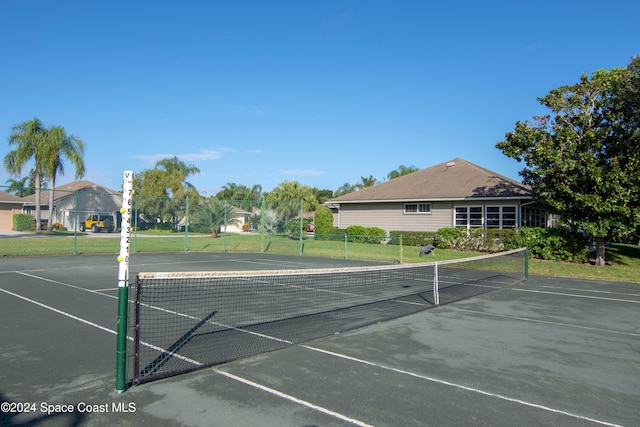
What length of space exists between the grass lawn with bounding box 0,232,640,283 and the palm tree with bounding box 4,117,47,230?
50.9ft

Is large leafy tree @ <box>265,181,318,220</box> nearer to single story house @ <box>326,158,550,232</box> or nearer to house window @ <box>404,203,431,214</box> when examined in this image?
single story house @ <box>326,158,550,232</box>

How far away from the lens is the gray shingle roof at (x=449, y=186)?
27344 mm

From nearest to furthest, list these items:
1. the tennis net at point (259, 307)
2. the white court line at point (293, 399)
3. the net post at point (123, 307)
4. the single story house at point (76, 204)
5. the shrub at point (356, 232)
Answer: the white court line at point (293, 399) → the net post at point (123, 307) → the tennis net at point (259, 307) → the single story house at point (76, 204) → the shrub at point (356, 232)

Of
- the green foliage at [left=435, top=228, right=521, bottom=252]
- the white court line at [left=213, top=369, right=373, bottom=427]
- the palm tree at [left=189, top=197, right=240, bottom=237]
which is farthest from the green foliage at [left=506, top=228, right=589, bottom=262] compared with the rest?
the white court line at [left=213, top=369, right=373, bottom=427]

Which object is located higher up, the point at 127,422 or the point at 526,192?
the point at 526,192

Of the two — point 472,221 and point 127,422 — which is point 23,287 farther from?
point 472,221

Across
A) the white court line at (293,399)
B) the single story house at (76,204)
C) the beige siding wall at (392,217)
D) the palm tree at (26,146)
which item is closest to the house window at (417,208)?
the beige siding wall at (392,217)

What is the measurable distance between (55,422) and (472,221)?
88.6 feet

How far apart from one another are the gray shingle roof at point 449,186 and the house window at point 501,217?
3.30 ft

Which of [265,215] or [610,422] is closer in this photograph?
[610,422]

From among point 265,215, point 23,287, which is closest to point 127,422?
point 23,287

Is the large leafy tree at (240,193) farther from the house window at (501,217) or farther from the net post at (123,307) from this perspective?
the net post at (123,307)

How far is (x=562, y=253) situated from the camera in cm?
2078

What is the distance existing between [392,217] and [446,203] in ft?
14.5
